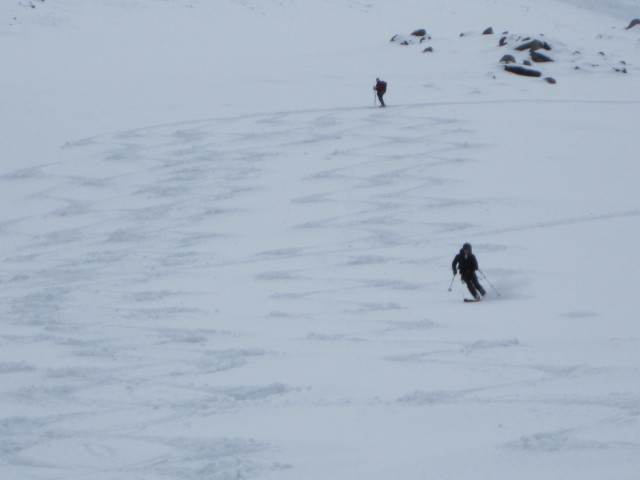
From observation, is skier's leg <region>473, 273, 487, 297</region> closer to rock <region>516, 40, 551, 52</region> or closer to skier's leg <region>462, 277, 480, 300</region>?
skier's leg <region>462, 277, 480, 300</region>

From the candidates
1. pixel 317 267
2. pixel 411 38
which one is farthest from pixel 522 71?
pixel 317 267

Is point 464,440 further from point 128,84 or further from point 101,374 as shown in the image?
point 128,84

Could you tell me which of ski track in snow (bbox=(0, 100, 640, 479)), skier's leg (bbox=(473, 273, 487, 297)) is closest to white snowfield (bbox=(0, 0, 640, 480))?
ski track in snow (bbox=(0, 100, 640, 479))

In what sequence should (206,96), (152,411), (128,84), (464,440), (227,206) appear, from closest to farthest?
1. (464,440)
2. (152,411)
3. (227,206)
4. (206,96)
5. (128,84)

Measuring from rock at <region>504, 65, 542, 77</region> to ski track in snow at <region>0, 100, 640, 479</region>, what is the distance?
16.6ft

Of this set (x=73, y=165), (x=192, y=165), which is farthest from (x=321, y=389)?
(x=73, y=165)

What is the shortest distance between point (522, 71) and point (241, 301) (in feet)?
46.6

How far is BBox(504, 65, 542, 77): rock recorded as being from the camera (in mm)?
21016

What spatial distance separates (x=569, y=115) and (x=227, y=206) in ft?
25.3

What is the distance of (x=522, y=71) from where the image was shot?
21.2m

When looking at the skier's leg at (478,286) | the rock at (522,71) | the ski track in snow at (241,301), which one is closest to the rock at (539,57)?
the rock at (522,71)

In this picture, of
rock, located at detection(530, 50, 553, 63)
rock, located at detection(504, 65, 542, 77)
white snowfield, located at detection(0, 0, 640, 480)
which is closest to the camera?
white snowfield, located at detection(0, 0, 640, 480)

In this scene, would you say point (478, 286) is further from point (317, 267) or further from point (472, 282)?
point (317, 267)

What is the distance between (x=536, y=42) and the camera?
22891 mm
